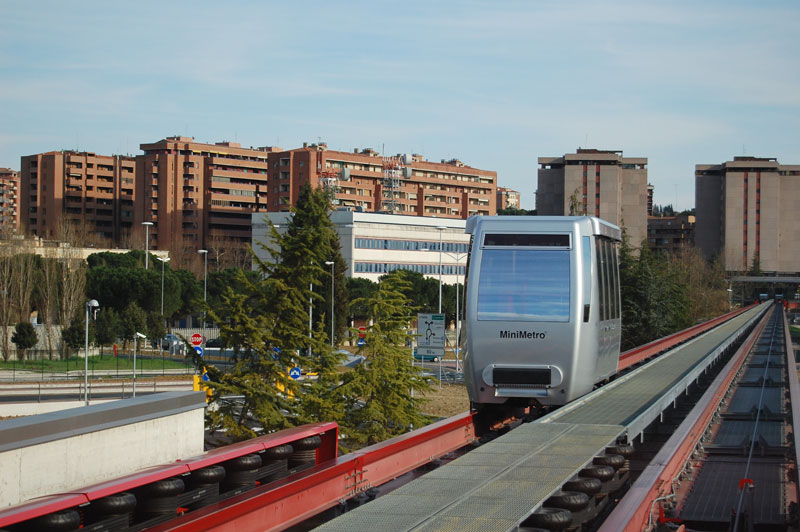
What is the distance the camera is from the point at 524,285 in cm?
1313

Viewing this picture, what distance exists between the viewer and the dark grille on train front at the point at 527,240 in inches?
523

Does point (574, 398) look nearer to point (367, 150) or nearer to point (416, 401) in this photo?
point (416, 401)

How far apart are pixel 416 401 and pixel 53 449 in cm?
1500

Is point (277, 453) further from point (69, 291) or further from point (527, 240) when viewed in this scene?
point (69, 291)

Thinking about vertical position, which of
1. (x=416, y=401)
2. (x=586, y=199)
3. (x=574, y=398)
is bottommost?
(x=416, y=401)


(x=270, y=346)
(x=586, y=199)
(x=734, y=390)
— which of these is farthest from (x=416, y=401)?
(x=586, y=199)

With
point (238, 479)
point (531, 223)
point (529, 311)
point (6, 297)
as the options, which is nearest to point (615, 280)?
point (531, 223)

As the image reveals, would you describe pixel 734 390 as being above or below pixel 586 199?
below

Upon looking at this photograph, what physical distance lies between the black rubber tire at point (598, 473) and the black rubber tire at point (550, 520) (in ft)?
5.58

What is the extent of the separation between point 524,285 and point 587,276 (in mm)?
945

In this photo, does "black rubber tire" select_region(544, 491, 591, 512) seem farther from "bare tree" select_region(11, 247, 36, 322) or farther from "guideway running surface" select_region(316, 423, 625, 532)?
"bare tree" select_region(11, 247, 36, 322)

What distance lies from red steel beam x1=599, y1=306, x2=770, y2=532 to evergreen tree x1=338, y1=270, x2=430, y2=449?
898cm

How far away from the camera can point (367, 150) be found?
16488cm

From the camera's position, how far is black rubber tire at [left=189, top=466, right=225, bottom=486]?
8438 mm
